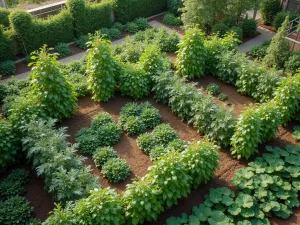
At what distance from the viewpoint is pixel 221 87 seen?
12266mm

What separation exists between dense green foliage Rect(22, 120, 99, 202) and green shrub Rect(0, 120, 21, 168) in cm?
34

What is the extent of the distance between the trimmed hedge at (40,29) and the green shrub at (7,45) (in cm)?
35

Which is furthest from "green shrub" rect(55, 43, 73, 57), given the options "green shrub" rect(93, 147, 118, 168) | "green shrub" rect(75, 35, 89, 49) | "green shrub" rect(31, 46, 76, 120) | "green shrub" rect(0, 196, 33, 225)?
"green shrub" rect(0, 196, 33, 225)

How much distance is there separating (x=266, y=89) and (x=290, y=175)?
3285 mm

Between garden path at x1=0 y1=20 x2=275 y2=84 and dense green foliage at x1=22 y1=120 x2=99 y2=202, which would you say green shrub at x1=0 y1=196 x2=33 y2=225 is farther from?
garden path at x1=0 y1=20 x2=275 y2=84

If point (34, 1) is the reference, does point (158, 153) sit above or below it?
below

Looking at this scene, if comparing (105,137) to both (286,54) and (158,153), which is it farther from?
(286,54)

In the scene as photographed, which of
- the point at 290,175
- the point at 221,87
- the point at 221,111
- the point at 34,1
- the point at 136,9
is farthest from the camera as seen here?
the point at 34,1

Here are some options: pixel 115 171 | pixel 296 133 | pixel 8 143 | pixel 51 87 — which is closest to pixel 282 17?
pixel 296 133

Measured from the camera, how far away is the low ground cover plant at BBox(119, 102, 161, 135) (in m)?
10.2

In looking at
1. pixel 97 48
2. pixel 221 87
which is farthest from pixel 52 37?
pixel 221 87

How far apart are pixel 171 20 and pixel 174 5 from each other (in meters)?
1.07

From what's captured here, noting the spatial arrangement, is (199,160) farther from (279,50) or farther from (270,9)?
(270,9)

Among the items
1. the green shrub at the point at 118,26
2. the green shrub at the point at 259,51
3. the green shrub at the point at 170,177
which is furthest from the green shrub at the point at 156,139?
the green shrub at the point at 118,26
